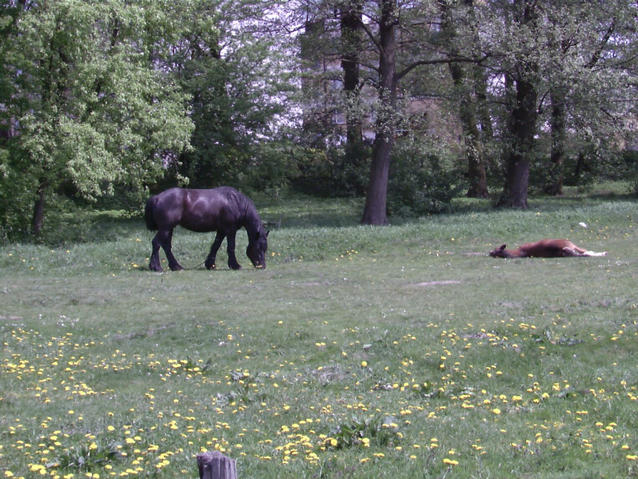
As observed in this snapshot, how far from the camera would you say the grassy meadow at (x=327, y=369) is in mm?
5988

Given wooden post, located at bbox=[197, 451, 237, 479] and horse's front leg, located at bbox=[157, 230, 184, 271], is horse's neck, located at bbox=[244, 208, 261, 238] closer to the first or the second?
horse's front leg, located at bbox=[157, 230, 184, 271]

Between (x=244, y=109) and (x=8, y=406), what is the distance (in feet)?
89.2

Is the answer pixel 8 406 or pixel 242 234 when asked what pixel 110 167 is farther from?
pixel 8 406

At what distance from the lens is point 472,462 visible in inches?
227

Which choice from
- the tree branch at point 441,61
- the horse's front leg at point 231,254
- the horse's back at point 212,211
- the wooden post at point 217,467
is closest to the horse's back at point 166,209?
the horse's back at point 212,211

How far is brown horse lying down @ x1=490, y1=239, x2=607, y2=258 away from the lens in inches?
781

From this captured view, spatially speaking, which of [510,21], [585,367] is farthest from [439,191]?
[585,367]

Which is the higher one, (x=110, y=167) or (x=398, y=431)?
(x=110, y=167)

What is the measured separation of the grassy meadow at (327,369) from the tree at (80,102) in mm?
4847

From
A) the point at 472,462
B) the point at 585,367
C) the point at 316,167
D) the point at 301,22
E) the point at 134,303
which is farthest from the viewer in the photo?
the point at 316,167

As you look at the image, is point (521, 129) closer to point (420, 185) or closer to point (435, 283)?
point (420, 185)

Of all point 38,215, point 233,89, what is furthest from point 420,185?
point 38,215

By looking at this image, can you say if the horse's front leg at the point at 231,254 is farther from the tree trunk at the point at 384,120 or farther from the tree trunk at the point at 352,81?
the tree trunk at the point at 384,120

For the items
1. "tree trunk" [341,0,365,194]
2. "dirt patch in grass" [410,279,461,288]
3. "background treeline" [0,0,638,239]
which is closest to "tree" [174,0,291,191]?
"background treeline" [0,0,638,239]
